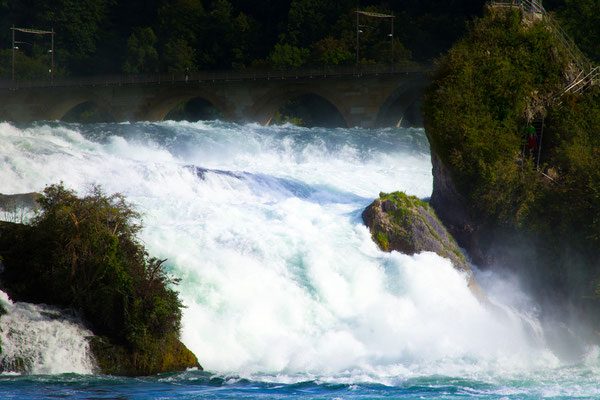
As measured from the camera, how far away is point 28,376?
48.9ft

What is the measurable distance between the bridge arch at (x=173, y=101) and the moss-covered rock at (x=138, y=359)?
5080cm

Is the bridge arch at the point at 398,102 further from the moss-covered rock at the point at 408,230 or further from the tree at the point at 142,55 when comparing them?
the moss-covered rock at the point at 408,230

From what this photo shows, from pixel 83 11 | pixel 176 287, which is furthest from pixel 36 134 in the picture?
pixel 83 11

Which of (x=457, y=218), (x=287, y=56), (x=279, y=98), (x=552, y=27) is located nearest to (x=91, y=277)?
(x=457, y=218)

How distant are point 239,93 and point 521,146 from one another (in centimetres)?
4334

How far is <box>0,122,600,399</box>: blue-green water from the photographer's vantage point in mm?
15523

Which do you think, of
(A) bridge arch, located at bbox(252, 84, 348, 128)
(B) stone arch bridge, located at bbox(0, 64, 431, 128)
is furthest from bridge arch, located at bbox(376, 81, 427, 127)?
(A) bridge arch, located at bbox(252, 84, 348, 128)

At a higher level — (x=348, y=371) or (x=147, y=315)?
(x=147, y=315)

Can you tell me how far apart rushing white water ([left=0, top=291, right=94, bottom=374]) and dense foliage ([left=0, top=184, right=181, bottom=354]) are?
42 centimetres

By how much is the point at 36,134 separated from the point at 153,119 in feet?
99.3

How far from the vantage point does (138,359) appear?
1614 centimetres

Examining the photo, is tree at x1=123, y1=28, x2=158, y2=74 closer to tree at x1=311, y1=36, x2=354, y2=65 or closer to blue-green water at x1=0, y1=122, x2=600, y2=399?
tree at x1=311, y1=36, x2=354, y2=65

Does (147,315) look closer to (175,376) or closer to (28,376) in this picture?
(175,376)

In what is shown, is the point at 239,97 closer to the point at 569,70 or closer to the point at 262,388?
the point at 569,70
